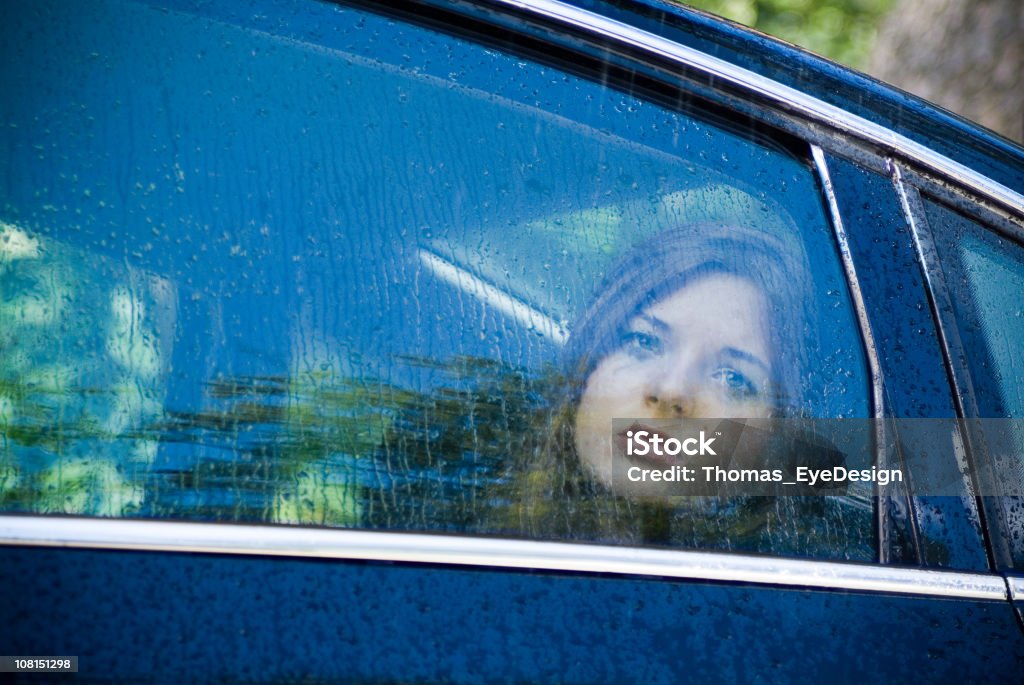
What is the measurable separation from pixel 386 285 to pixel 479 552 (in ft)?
1.20

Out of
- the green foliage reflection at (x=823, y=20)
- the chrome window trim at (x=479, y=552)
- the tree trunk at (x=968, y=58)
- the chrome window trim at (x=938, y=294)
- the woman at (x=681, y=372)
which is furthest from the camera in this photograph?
the green foliage reflection at (x=823, y=20)

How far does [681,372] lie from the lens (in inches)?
51.4

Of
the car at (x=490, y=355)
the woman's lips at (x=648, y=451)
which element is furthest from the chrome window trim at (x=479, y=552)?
the woman's lips at (x=648, y=451)

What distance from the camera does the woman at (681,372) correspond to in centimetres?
123

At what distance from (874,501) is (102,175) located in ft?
3.71

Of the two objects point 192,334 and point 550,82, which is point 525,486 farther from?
point 550,82

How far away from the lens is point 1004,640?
1260mm

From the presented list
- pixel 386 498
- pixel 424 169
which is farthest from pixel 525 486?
pixel 424 169

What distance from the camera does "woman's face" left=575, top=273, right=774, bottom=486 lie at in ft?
4.22

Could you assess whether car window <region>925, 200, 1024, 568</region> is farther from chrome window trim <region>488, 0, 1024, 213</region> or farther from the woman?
the woman

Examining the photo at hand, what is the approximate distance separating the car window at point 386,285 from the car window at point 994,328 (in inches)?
7.7

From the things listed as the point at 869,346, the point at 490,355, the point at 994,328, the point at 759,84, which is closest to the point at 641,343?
the point at 490,355

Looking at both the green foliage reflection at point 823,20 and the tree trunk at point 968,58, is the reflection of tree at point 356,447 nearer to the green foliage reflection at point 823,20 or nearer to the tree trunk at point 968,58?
the tree trunk at point 968,58

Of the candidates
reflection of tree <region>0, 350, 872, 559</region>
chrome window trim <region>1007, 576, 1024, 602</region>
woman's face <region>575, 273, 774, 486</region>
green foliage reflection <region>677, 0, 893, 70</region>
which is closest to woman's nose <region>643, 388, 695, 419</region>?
woman's face <region>575, 273, 774, 486</region>
